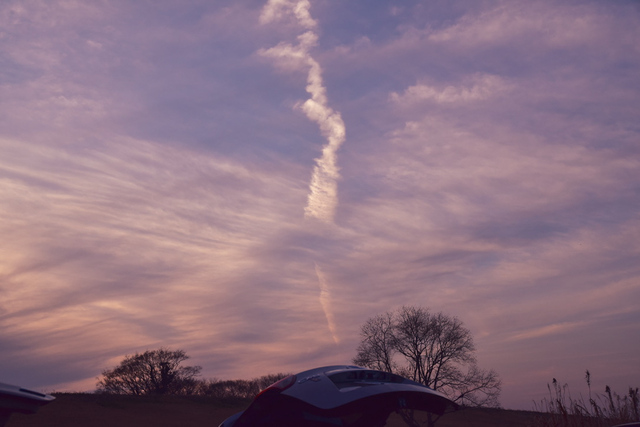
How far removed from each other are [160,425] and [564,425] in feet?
77.8

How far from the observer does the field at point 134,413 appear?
986 inches

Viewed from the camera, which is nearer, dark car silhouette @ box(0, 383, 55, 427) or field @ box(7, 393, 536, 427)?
dark car silhouette @ box(0, 383, 55, 427)

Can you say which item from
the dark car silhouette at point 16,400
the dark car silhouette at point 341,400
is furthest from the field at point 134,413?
the dark car silhouette at point 16,400

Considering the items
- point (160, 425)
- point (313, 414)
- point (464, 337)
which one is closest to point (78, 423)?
point (160, 425)

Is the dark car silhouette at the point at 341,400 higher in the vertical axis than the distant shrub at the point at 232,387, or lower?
lower

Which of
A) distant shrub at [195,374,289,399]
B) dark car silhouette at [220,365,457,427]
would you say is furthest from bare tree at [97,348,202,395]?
dark car silhouette at [220,365,457,427]

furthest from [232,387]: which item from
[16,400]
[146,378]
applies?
[16,400]

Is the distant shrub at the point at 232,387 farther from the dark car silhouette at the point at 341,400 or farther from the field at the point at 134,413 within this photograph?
the dark car silhouette at the point at 341,400

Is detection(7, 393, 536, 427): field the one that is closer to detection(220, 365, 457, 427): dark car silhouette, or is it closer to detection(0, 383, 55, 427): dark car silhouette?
detection(220, 365, 457, 427): dark car silhouette

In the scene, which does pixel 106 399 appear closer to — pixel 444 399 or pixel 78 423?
pixel 78 423

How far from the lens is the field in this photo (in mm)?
25039

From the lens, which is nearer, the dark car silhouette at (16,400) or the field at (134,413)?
the dark car silhouette at (16,400)

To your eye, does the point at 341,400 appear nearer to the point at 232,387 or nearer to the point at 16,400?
the point at 16,400

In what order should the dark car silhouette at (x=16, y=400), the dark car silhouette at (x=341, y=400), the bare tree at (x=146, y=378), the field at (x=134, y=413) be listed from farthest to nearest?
the bare tree at (x=146, y=378)
the field at (x=134, y=413)
the dark car silhouette at (x=341, y=400)
the dark car silhouette at (x=16, y=400)
